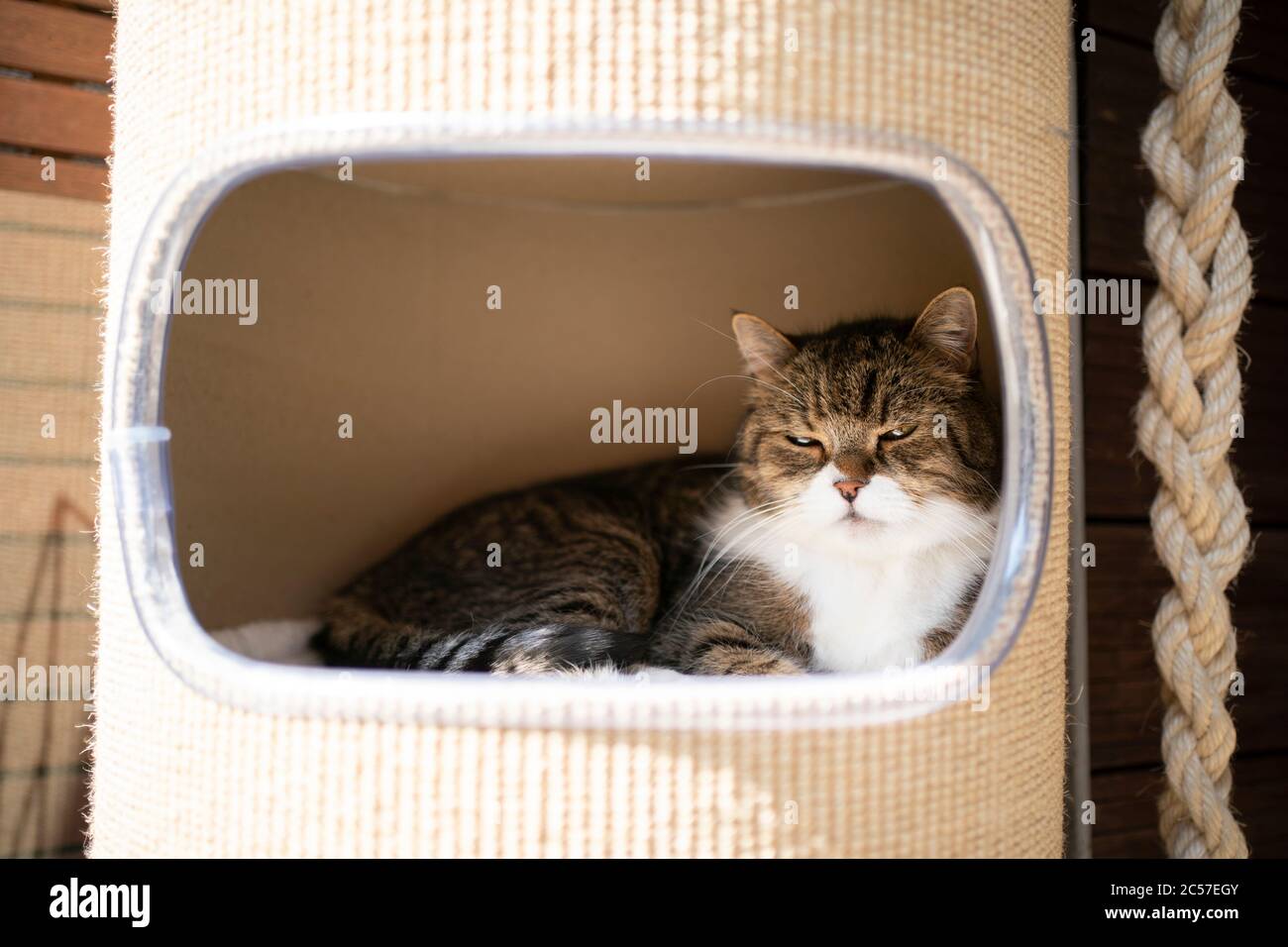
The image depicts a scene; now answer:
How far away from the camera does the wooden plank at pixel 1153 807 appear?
1.73 meters

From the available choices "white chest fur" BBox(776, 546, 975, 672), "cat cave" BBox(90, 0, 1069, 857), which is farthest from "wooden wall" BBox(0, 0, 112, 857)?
"white chest fur" BBox(776, 546, 975, 672)

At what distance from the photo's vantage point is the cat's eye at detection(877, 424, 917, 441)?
53.9 inches

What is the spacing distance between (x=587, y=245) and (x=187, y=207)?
3.39 feet

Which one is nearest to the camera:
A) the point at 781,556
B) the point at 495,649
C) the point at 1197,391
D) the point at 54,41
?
the point at 495,649

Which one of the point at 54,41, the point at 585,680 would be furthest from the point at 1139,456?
the point at 54,41

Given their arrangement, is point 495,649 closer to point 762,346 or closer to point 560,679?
point 560,679

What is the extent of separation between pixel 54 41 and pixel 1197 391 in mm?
2064

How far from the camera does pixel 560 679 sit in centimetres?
99

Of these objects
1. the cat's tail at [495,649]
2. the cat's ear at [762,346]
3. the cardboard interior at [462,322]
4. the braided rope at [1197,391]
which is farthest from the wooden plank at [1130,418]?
the cat's tail at [495,649]

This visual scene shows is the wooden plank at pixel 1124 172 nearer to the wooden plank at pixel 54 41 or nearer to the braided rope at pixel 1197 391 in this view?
the braided rope at pixel 1197 391

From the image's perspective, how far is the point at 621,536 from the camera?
1.72m

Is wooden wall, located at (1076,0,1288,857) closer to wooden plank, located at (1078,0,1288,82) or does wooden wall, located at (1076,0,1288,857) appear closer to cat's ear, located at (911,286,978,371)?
wooden plank, located at (1078,0,1288,82)

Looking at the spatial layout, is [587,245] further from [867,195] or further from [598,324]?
[867,195]

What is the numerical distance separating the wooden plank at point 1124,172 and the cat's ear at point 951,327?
0.52 metres
